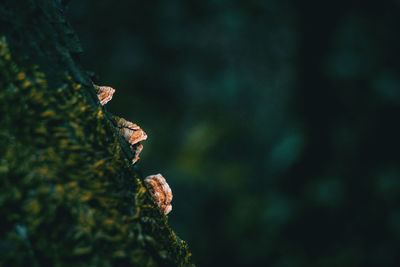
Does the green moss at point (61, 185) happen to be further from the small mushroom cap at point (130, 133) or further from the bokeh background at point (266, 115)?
the bokeh background at point (266, 115)

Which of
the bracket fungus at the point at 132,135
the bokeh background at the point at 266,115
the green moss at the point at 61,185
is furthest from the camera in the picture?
the bokeh background at the point at 266,115

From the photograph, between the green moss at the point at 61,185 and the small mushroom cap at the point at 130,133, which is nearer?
the green moss at the point at 61,185

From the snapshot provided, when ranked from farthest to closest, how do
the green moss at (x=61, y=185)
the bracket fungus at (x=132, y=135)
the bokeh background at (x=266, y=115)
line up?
the bokeh background at (x=266, y=115)
the bracket fungus at (x=132, y=135)
the green moss at (x=61, y=185)

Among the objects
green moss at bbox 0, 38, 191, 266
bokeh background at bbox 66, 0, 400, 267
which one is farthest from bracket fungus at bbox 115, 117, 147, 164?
bokeh background at bbox 66, 0, 400, 267

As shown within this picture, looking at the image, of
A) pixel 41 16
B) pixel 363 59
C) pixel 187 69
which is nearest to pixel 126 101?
pixel 187 69

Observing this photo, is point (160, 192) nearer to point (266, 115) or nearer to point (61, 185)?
point (61, 185)

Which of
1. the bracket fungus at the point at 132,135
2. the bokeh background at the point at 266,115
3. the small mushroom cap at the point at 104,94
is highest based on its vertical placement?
the small mushroom cap at the point at 104,94

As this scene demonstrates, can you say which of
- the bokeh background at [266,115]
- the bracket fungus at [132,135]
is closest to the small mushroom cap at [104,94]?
the bracket fungus at [132,135]

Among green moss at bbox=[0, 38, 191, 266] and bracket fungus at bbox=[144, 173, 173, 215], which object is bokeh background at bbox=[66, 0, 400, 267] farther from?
green moss at bbox=[0, 38, 191, 266]

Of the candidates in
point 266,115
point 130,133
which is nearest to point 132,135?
point 130,133
